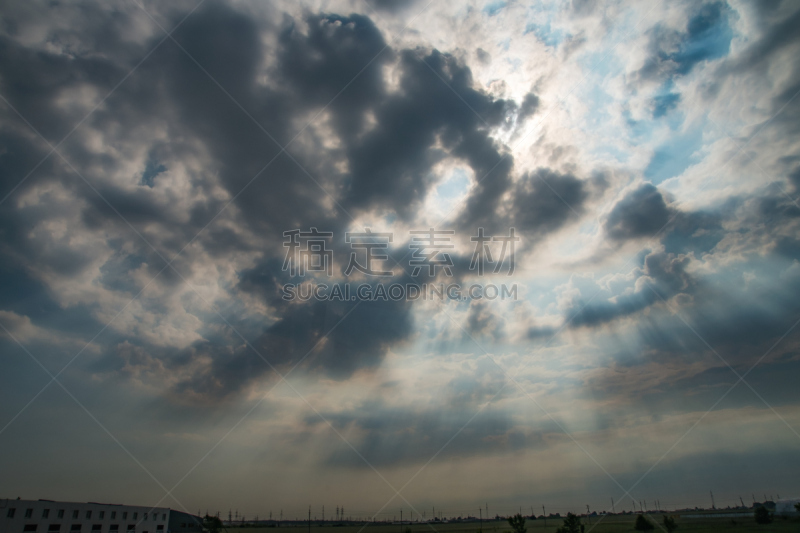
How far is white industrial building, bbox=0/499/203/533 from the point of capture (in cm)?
6638

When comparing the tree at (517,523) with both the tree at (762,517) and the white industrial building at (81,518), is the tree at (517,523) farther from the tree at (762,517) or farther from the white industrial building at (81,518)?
the white industrial building at (81,518)

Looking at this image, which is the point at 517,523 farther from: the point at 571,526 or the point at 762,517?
the point at 762,517

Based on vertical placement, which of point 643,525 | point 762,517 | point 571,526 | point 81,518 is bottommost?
point 643,525

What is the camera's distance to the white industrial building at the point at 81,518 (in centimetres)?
6638

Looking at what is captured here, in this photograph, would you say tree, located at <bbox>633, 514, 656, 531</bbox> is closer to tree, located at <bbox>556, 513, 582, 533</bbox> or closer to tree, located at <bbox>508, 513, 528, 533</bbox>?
tree, located at <bbox>556, 513, 582, 533</bbox>

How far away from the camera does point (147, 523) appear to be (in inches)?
3834

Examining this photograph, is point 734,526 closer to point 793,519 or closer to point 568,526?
point 793,519

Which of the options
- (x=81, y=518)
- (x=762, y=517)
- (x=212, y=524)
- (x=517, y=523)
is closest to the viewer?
(x=81, y=518)

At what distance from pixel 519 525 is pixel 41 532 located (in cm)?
9824

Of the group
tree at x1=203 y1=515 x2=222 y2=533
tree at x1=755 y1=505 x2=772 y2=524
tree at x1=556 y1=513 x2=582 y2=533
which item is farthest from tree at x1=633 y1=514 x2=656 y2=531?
tree at x1=203 y1=515 x2=222 y2=533

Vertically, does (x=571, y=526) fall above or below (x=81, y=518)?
below

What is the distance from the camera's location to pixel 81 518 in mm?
79000

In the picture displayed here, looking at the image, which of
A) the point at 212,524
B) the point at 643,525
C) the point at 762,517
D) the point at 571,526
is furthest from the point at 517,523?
the point at 212,524

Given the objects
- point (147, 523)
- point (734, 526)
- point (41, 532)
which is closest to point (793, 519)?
point (734, 526)
